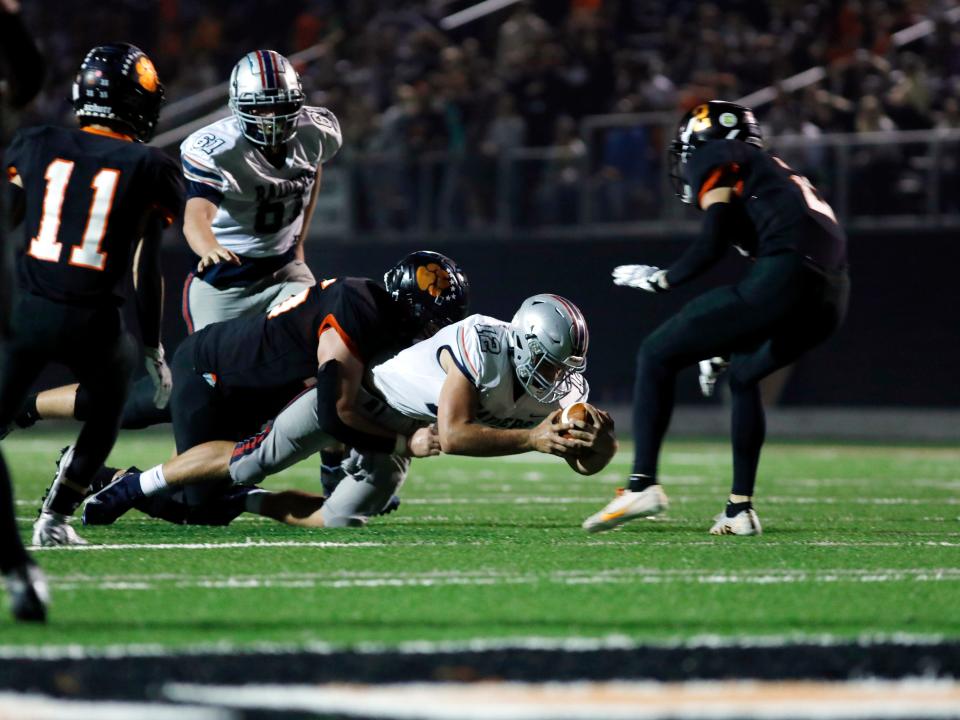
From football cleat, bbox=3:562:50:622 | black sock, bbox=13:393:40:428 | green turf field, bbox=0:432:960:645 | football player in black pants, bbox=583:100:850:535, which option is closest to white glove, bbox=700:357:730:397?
football player in black pants, bbox=583:100:850:535

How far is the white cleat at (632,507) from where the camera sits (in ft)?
18.2

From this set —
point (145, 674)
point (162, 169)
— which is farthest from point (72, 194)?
point (145, 674)

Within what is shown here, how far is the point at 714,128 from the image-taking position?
6.19 meters

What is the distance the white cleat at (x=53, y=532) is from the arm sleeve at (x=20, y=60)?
1821mm

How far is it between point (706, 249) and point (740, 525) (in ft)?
3.35

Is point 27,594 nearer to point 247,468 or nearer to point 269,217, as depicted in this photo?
point 247,468

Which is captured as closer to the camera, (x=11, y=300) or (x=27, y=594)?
(x=27, y=594)

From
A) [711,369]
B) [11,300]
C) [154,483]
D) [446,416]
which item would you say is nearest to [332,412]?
[446,416]

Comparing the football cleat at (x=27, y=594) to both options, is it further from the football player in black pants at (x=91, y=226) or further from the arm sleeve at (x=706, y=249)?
the arm sleeve at (x=706, y=249)

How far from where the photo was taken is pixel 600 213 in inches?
555

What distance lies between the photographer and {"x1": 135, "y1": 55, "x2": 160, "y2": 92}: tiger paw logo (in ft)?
17.2

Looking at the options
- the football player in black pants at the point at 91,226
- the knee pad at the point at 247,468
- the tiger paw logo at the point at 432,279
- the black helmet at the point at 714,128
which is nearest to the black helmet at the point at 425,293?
the tiger paw logo at the point at 432,279

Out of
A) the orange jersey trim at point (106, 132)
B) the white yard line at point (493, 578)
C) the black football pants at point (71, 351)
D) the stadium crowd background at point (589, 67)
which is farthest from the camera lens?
the stadium crowd background at point (589, 67)

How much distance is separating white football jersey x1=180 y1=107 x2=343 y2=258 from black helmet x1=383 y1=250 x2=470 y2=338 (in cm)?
132
